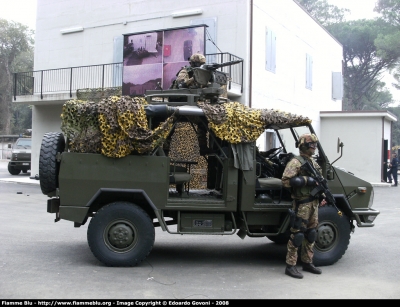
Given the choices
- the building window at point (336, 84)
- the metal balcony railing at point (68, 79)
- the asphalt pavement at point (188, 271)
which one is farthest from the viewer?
the building window at point (336, 84)

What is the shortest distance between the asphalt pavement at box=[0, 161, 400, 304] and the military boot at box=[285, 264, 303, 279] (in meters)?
0.08

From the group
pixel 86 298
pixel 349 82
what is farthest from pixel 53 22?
pixel 349 82

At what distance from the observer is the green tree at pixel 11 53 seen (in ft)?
167

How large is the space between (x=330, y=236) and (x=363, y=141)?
688 inches

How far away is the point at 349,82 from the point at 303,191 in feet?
160

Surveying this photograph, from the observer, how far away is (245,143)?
660 cm

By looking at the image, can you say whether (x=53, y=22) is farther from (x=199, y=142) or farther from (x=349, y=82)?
(x=349, y=82)

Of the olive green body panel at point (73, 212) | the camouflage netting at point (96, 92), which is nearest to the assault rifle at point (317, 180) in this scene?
the olive green body panel at point (73, 212)

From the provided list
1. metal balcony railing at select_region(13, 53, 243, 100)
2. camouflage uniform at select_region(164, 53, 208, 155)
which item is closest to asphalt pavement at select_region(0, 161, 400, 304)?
camouflage uniform at select_region(164, 53, 208, 155)

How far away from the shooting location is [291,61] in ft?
68.1

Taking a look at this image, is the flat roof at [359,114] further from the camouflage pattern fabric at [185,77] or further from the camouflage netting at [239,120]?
the camouflage netting at [239,120]

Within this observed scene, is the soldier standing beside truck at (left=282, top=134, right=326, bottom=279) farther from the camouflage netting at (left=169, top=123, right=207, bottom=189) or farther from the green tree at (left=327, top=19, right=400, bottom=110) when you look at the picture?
the green tree at (left=327, top=19, right=400, bottom=110)

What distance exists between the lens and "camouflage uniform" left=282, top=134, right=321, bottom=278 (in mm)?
6211

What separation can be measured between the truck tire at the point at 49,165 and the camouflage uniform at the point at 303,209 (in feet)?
10.0
